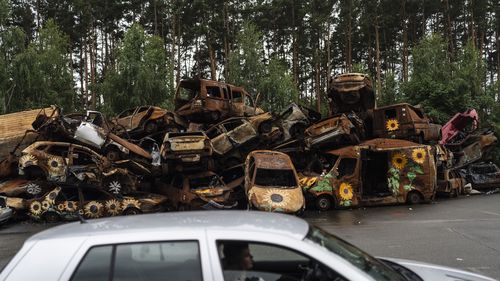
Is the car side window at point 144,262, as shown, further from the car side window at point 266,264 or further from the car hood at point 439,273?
the car hood at point 439,273

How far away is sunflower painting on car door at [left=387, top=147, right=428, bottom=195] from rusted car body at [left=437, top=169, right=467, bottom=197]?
3.28 m

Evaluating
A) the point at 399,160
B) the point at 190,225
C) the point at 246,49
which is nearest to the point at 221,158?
the point at 399,160

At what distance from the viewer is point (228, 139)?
1841cm

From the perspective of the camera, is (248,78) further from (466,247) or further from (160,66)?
(466,247)

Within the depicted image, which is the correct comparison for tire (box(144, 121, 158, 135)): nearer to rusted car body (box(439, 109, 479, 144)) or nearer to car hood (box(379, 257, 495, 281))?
rusted car body (box(439, 109, 479, 144))

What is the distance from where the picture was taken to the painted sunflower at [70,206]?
15.4 metres

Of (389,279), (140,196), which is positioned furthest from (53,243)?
(140,196)

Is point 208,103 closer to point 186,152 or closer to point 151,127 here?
point 151,127

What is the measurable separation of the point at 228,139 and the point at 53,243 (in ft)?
50.9

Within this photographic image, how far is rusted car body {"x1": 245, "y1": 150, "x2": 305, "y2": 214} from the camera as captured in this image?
1462 centimetres

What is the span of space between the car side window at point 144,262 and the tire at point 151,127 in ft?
58.7

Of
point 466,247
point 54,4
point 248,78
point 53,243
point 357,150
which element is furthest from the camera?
point 54,4

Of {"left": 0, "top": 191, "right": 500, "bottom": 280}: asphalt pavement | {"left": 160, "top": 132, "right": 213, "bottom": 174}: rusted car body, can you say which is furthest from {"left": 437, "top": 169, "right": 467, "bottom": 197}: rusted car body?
{"left": 160, "top": 132, "right": 213, "bottom": 174}: rusted car body

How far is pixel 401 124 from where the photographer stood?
20.3m
